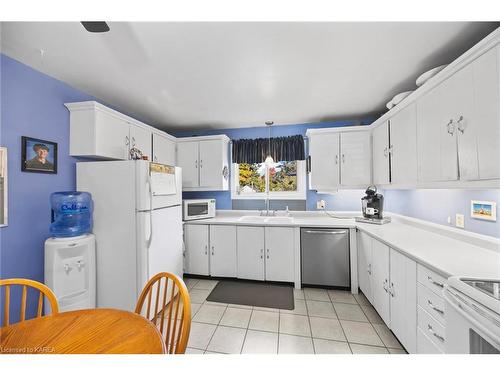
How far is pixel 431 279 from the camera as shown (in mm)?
1161

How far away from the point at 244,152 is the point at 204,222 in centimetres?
135

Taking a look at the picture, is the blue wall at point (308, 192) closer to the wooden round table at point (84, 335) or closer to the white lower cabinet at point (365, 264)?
the white lower cabinet at point (365, 264)

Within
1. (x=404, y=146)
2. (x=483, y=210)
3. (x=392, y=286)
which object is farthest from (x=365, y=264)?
(x=404, y=146)

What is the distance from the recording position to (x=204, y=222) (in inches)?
110

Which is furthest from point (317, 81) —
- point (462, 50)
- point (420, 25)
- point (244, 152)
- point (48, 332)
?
point (48, 332)

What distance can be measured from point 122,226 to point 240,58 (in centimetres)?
186

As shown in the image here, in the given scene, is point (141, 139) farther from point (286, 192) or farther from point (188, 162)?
point (286, 192)

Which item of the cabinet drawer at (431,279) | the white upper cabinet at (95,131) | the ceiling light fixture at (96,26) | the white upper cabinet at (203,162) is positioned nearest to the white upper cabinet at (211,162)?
the white upper cabinet at (203,162)

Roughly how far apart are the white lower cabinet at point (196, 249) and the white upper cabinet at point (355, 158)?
216cm

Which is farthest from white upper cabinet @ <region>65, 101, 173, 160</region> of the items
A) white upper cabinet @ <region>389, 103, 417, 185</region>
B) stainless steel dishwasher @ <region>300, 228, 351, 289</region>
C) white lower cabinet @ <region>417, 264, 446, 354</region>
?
white upper cabinet @ <region>389, 103, 417, 185</region>

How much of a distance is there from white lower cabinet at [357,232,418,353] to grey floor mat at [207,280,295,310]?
2.84 ft

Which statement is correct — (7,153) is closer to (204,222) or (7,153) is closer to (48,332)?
(48,332)

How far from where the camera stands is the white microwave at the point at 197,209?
2.82 m

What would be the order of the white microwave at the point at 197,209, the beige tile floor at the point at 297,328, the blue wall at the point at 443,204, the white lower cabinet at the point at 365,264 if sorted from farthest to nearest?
the white microwave at the point at 197,209
the white lower cabinet at the point at 365,264
the beige tile floor at the point at 297,328
the blue wall at the point at 443,204
